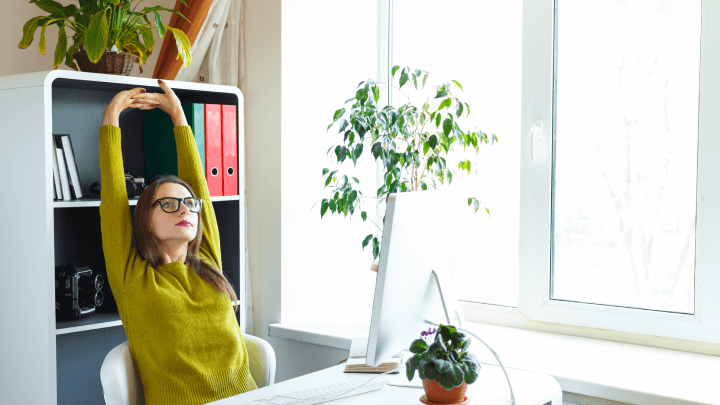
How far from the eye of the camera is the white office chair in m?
1.62

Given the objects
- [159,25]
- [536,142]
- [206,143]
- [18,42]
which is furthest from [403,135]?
[18,42]

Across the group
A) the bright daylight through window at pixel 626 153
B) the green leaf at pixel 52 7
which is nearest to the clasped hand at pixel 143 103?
the green leaf at pixel 52 7

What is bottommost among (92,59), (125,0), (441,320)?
(441,320)

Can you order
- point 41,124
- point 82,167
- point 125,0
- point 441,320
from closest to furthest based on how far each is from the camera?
point 441,320
point 41,124
point 125,0
point 82,167

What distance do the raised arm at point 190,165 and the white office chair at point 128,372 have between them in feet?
0.99

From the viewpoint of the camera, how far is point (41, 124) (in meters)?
1.75

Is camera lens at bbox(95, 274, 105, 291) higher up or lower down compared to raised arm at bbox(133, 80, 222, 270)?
lower down


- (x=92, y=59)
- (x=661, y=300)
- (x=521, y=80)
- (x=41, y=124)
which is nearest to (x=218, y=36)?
(x=92, y=59)

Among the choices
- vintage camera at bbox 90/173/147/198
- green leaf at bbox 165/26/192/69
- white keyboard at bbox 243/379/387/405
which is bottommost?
white keyboard at bbox 243/379/387/405

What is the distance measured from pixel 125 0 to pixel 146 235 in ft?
2.44

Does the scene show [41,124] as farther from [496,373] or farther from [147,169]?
[496,373]

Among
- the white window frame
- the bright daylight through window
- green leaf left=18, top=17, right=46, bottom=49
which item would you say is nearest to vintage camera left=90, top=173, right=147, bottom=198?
green leaf left=18, top=17, right=46, bottom=49

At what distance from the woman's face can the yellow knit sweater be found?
0.07 meters

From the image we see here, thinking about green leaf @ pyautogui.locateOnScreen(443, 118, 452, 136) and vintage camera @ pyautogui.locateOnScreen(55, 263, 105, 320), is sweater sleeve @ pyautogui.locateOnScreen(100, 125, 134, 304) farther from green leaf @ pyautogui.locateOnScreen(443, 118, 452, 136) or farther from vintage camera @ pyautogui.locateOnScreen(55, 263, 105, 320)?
green leaf @ pyautogui.locateOnScreen(443, 118, 452, 136)
